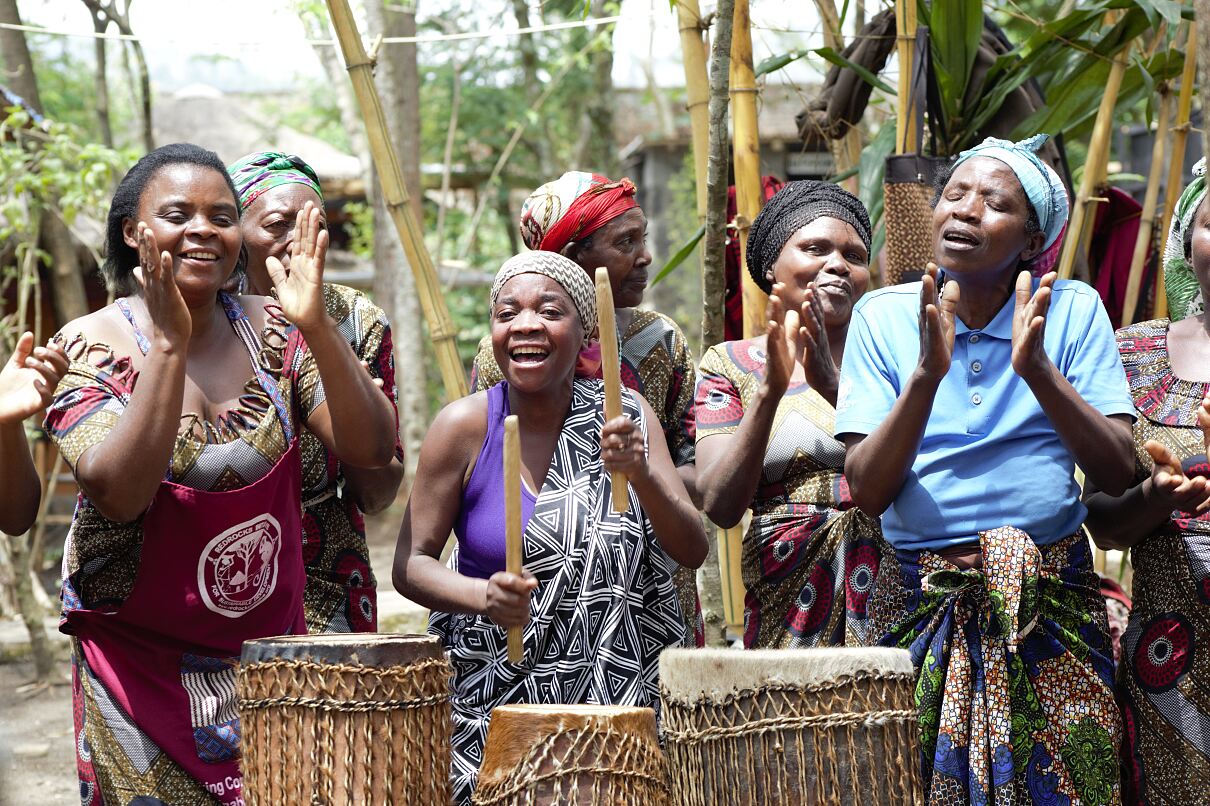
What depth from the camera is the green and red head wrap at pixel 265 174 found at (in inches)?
143

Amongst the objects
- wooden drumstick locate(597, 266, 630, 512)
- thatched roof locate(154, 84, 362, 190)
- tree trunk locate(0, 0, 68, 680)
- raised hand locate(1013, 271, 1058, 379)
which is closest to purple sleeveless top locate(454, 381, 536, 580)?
wooden drumstick locate(597, 266, 630, 512)

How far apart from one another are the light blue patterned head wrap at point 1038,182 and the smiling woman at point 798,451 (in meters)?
0.53

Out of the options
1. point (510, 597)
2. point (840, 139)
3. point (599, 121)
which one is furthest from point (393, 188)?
point (599, 121)

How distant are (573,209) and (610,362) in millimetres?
1208

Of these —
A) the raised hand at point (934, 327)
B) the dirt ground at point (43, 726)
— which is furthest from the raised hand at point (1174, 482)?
the dirt ground at point (43, 726)

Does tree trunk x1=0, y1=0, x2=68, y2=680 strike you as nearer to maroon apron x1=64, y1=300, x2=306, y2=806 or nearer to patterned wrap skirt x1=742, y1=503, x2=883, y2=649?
maroon apron x1=64, y1=300, x2=306, y2=806

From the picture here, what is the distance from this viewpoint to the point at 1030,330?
260 centimetres

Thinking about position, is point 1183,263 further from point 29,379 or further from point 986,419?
point 29,379

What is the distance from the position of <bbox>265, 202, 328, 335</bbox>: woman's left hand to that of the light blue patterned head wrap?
4.85ft

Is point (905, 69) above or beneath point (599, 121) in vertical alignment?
above

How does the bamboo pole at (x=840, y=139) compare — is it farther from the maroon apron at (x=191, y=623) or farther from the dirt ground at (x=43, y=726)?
the dirt ground at (x=43, y=726)

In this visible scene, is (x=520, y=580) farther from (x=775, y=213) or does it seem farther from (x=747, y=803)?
(x=775, y=213)

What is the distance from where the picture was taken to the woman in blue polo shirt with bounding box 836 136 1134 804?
2.70 m

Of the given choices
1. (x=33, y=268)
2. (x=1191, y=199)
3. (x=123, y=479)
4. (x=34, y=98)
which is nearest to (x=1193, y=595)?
(x=1191, y=199)
